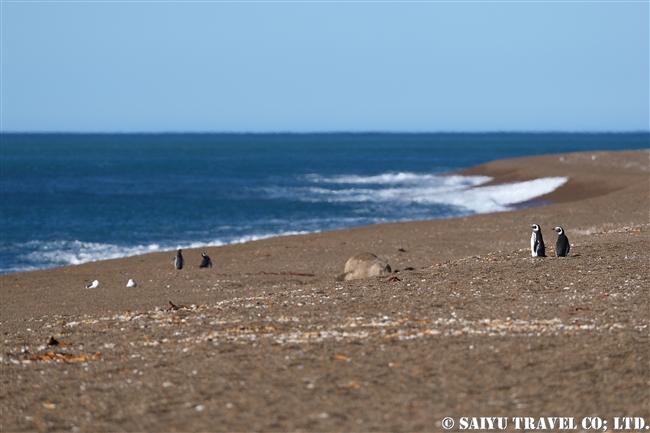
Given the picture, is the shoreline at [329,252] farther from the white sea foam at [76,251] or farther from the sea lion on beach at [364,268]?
the white sea foam at [76,251]

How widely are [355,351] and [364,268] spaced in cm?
731

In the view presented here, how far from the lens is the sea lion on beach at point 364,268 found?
51.2ft

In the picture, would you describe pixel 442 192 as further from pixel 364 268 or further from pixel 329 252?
pixel 364 268

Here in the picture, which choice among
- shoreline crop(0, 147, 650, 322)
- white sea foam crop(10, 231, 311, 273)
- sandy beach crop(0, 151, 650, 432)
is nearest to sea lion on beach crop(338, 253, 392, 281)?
shoreline crop(0, 147, 650, 322)

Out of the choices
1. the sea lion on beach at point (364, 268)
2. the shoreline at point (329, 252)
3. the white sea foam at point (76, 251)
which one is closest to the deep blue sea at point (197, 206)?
the white sea foam at point (76, 251)

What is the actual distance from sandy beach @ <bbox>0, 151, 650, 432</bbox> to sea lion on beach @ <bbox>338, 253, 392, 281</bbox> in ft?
5.19

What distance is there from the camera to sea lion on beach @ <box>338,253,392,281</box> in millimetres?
15609

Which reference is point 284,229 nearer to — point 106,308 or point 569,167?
point 106,308

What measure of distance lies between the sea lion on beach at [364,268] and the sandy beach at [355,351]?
5.19 feet

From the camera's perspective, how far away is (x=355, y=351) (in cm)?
850

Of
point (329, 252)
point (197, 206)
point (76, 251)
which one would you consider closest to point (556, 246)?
point (329, 252)

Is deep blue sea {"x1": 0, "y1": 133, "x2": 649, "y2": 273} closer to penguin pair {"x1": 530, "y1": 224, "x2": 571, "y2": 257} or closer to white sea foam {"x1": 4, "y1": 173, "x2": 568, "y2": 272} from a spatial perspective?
white sea foam {"x1": 4, "y1": 173, "x2": 568, "y2": 272}

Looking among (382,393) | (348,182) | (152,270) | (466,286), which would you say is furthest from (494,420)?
(348,182)

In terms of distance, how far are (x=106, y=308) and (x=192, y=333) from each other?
5.07 meters
